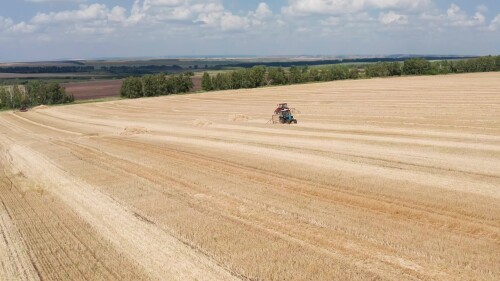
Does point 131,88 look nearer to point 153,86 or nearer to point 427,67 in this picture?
point 153,86

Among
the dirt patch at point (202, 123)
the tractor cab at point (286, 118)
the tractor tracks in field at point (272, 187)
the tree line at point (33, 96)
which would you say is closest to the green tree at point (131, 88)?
the tree line at point (33, 96)

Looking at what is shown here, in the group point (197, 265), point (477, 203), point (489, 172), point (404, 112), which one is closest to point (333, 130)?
point (404, 112)

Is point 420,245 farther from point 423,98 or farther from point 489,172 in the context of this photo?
point 423,98

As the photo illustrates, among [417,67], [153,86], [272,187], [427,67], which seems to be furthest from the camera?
[417,67]

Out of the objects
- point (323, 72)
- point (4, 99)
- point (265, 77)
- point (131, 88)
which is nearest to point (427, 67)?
point (323, 72)

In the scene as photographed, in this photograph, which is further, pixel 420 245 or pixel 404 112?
pixel 404 112

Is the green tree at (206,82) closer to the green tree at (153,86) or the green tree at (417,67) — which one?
→ the green tree at (153,86)
